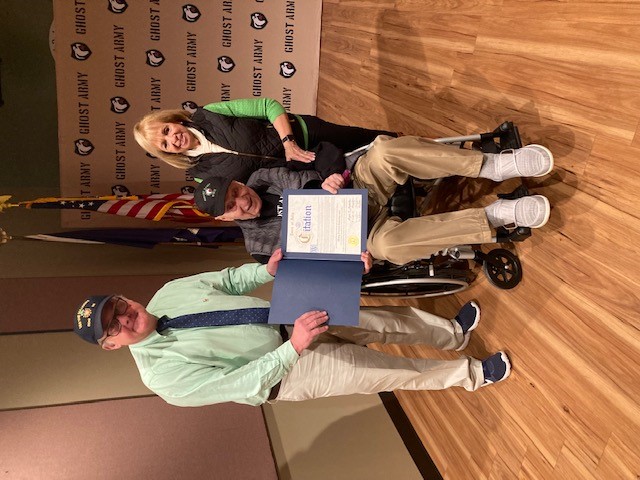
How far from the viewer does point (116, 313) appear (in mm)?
1912

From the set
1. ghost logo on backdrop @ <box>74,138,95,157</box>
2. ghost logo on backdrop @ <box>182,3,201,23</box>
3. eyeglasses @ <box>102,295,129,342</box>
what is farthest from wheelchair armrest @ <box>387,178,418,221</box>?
ghost logo on backdrop @ <box>74,138,95,157</box>

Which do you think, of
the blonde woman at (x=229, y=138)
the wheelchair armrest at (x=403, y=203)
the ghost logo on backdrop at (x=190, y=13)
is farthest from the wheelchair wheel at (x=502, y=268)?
the ghost logo on backdrop at (x=190, y=13)

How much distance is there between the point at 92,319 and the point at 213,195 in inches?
26.4

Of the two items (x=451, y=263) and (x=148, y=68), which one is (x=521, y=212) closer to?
(x=451, y=263)

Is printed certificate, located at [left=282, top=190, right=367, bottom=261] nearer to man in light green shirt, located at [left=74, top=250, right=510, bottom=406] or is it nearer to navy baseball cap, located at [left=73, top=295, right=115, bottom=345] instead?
man in light green shirt, located at [left=74, top=250, right=510, bottom=406]

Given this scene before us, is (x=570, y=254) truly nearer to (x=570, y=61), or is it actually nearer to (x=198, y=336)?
(x=570, y=61)

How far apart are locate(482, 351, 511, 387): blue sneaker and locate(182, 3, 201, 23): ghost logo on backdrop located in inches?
138

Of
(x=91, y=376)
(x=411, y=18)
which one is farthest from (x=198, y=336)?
(x=411, y=18)

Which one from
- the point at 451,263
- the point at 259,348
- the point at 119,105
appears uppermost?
the point at 119,105

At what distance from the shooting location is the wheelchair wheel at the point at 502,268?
2.17 m

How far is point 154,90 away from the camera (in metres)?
4.12

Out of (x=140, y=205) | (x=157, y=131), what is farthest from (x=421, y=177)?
(x=140, y=205)

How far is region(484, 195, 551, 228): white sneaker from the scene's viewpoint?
1822 millimetres

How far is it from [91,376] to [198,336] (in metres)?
1.39
